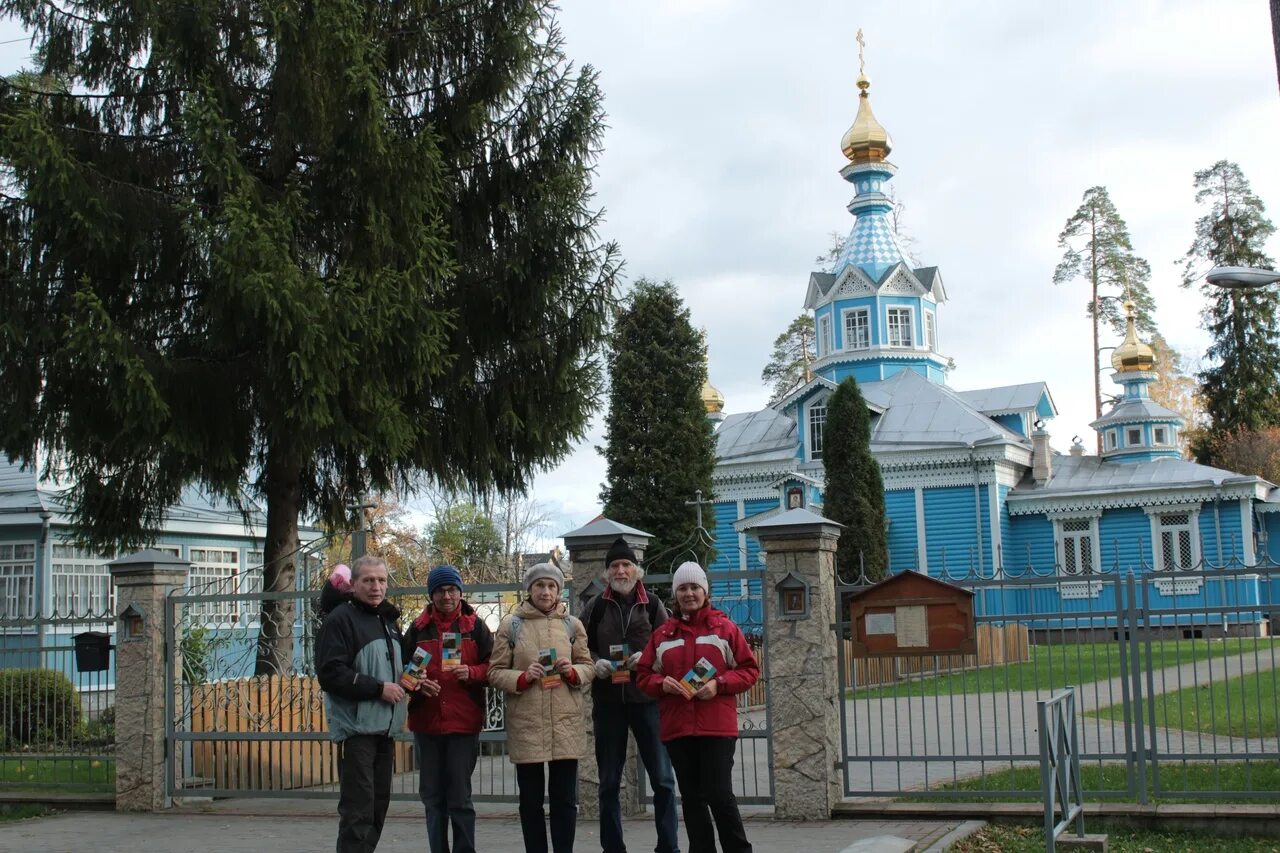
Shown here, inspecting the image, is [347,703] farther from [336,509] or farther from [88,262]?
[336,509]

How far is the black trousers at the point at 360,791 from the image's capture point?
7.00 meters

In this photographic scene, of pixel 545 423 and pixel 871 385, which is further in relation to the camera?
pixel 871 385

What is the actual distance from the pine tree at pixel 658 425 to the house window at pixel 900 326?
16.9 meters

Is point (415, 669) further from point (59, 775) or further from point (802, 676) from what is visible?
point (59, 775)

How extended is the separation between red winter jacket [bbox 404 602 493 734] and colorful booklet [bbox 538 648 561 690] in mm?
346

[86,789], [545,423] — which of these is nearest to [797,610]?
[86,789]

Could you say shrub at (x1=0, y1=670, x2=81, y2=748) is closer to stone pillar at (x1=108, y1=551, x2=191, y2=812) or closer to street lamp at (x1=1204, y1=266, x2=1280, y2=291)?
stone pillar at (x1=108, y1=551, x2=191, y2=812)

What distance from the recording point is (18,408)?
49.1 ft

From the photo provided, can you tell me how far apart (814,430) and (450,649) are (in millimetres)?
35535

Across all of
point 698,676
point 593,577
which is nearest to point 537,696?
point 698,676

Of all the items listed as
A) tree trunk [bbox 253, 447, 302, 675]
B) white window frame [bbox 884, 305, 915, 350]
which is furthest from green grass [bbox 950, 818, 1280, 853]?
white window frame [bbox 884, 305, 915, 350]

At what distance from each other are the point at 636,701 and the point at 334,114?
954cm

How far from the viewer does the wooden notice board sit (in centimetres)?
926

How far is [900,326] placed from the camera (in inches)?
1805
